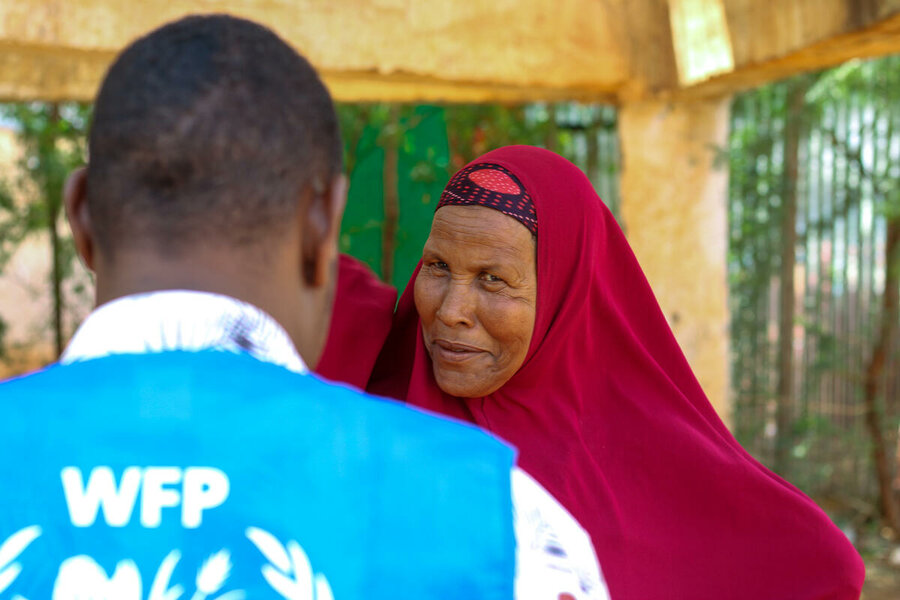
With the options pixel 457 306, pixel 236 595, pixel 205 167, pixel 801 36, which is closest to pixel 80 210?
pixel 205 167

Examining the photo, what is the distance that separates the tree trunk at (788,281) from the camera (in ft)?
18.9

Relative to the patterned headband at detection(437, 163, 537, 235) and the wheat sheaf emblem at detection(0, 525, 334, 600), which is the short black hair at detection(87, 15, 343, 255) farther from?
the patterned headband at detection(437, 163, 537, 235)

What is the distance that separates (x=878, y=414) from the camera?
5637mm

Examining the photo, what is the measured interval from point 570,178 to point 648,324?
17.6 inches

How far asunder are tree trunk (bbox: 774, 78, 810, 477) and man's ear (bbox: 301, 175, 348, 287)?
535 centimetres

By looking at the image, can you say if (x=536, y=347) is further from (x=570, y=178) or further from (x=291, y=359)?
(x=291, y=359)

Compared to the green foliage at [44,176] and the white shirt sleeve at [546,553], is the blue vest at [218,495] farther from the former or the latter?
the green foliage at [44,176]

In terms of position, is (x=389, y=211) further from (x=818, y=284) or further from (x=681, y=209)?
(x=818, y=284)

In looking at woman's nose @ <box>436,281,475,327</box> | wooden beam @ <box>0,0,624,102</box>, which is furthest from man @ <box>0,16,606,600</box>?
wooden beam @ <box>0,0,624,102</box>

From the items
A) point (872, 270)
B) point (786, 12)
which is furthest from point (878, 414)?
point (786, 12)

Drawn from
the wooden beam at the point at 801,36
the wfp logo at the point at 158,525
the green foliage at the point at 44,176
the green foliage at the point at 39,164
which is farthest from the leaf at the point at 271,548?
the green foliage at the point at 44,176

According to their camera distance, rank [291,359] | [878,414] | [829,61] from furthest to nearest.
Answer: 1. [878,414]
2. [829,61]
3. [291,359]

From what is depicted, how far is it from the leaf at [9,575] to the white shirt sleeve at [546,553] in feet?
1.54

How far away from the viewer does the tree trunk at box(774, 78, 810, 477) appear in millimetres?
5762
